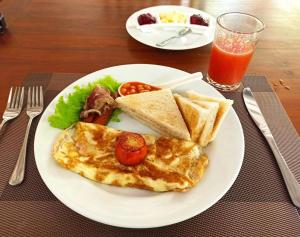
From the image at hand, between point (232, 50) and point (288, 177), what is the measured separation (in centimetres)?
80

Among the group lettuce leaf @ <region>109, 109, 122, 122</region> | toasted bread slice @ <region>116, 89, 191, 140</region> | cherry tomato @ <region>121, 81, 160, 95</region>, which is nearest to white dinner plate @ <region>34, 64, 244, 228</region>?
toasted bread slice @ <region>116, 89, 191, 140</region>

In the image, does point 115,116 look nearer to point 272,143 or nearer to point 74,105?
point 74,105

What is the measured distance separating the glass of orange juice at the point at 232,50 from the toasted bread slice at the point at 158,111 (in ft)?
1.26

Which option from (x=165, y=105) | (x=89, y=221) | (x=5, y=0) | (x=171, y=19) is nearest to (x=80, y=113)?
(x=165, y=105)

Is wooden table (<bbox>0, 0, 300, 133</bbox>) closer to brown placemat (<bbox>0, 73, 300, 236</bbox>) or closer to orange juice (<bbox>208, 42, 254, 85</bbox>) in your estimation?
orange juice (<bbox>208, 42, 254, 85</bbox>)

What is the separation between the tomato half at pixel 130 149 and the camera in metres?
1.13

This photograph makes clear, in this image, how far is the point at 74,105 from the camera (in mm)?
1446

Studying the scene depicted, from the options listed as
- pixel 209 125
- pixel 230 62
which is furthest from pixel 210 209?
pixel 230 62

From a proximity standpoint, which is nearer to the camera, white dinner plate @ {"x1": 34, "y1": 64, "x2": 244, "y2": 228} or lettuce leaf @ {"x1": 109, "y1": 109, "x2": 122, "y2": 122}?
white dinner plate @ {"x1": 34, "y1": 64, "x2": 244, "y2": 228}

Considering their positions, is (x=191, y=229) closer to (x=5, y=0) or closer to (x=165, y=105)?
(x=165, y=105)

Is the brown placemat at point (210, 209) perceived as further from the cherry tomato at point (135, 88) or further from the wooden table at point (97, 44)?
the cherry tomato at point (135, 88)

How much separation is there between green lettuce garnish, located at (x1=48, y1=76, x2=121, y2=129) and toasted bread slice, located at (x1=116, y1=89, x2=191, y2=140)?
97mm

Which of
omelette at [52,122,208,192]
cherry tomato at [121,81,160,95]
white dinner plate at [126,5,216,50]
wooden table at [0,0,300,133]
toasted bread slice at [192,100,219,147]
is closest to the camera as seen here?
omelette at [52,122,208,192]

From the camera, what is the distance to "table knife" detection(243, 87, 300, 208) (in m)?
1.16
